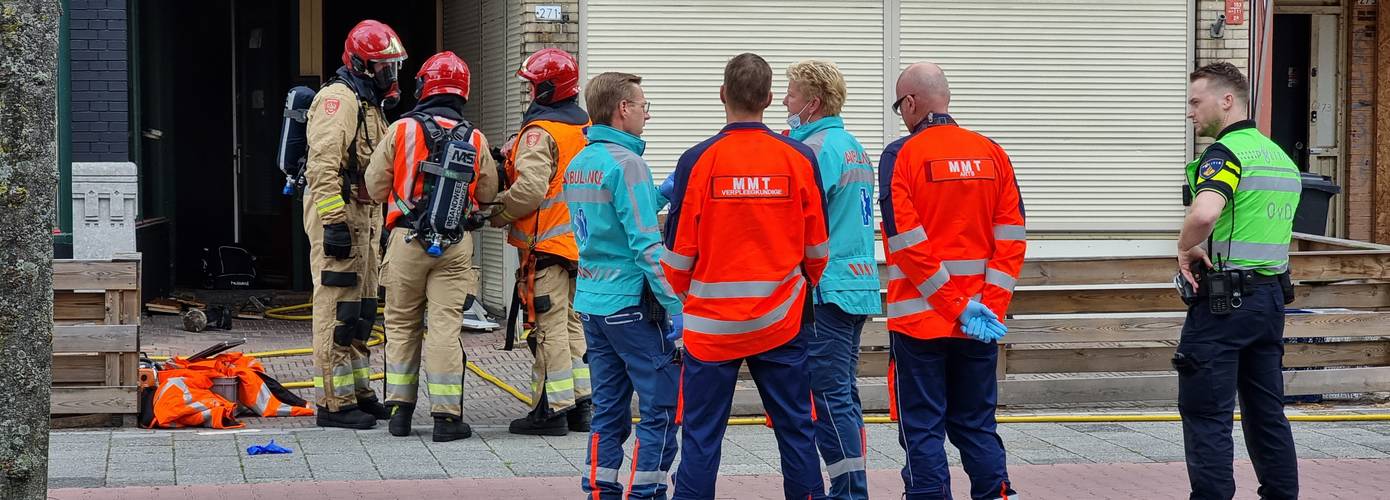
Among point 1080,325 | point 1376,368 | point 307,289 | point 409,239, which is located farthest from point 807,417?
point 307,289

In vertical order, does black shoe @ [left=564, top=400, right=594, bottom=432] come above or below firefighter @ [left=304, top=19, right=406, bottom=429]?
below

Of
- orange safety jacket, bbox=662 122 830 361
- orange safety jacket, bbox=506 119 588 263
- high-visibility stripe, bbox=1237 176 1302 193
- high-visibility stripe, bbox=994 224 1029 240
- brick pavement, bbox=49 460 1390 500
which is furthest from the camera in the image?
orange safety jacket, bbox=506 119 588 263

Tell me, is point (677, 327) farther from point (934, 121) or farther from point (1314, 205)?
point (1314, 205)

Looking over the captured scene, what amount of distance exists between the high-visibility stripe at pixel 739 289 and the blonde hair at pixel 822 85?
122 cm

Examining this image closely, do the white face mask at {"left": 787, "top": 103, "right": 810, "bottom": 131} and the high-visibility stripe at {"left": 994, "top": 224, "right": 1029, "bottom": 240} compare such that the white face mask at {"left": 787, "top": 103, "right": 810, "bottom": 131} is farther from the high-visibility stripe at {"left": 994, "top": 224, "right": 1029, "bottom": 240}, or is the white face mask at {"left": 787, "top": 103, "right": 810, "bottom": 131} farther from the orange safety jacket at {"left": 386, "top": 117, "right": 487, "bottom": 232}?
the orange safety jacket at {"left": 386, "top": 117, "right": 487, "bottom": 232}

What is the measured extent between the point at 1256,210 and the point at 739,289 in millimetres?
2106

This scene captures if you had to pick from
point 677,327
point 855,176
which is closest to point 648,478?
point 677,327

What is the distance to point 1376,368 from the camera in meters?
9.12

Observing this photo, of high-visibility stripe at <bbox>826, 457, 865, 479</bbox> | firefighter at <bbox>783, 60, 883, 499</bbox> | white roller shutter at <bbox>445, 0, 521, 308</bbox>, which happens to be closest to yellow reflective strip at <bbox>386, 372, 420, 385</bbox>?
firefighter at <bbox>783, 60, 883, 499</bbox>

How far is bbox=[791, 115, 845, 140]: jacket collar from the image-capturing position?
5.86m

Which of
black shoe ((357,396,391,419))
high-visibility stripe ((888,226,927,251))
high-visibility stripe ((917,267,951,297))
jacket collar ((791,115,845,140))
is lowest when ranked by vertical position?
black shoe ((357,396,391,419))

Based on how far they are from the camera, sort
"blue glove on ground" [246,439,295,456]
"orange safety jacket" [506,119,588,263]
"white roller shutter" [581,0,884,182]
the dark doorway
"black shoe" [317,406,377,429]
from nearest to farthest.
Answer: "blue glove on ground" [246,439,295,456] → "orange safety jacket" [506,119,588,263] → "black shoe" [317,406,377,429] → "white roller shutter" [581,0,884,182] → the dark doorway

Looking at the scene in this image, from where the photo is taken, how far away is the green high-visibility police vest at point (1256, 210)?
567cm

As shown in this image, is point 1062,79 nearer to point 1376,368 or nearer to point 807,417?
point 1376,368
